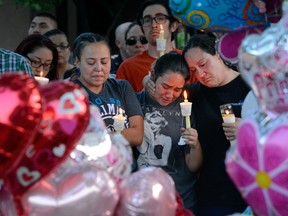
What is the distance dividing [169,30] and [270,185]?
7.31 feet

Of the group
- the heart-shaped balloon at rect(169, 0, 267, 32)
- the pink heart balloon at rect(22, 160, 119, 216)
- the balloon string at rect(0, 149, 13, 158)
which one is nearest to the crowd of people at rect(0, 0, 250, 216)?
the heart-shaped balloon at rect(169, 0, 267, 32)

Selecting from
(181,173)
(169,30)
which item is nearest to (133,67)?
(169,30)

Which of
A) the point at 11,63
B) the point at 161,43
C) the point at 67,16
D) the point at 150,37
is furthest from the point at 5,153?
the point at 67,16

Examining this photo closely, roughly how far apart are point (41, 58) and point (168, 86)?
917mm

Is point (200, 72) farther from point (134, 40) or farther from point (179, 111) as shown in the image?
point (134, 40)

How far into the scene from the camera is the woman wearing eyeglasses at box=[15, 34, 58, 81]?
3742 mm

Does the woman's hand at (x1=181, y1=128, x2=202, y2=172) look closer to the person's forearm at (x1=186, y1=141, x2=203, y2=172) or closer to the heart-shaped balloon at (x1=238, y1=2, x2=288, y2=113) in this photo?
the person's forearm at (x1=186, y1=141, x2=203, y2=172)

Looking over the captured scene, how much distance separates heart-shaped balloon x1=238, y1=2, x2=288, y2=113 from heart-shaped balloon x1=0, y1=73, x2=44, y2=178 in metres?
0.60

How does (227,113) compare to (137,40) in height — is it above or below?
below

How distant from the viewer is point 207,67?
10.1ft

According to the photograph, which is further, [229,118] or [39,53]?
[39,53]

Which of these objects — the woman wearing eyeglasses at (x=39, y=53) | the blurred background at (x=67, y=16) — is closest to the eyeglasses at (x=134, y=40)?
the woman wearing eyeglasses at (x=39, y=53)

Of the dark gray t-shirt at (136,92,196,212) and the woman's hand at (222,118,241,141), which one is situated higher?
the woman's hand at (222,118,241,141)

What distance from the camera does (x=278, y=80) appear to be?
185 centimetres
